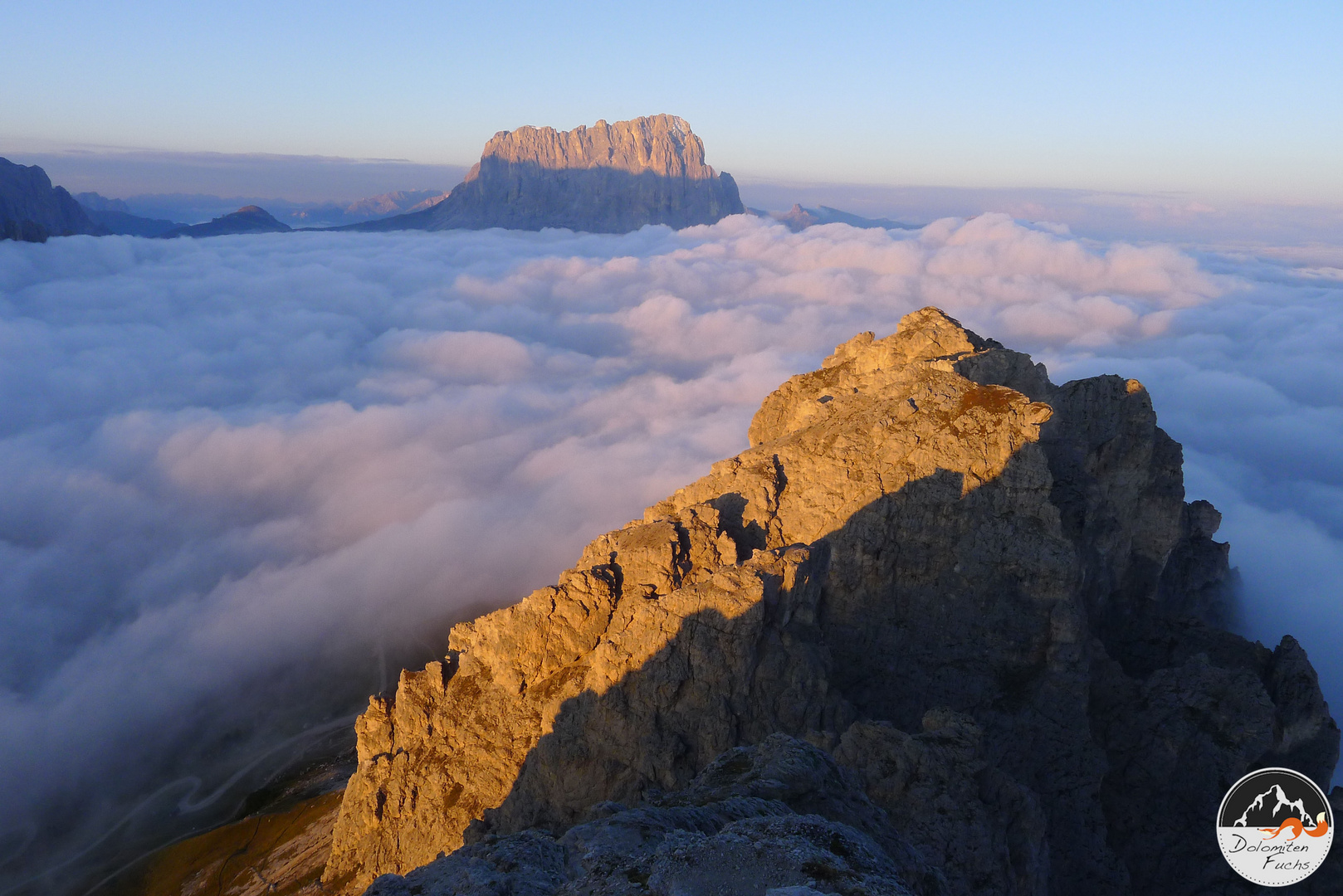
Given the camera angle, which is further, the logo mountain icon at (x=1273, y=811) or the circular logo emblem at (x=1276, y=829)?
the circular logo emblem at (x=1276, y=829)

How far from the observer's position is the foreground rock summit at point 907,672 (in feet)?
114

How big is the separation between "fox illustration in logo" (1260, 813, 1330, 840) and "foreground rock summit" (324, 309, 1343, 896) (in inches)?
301

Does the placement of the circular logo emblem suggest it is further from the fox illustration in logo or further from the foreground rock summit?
the foreground rock summit

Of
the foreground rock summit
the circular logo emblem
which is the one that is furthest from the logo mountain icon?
the foreground rock summit

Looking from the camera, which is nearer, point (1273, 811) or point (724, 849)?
point (724, 849)

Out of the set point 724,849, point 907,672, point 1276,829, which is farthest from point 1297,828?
point 724,849

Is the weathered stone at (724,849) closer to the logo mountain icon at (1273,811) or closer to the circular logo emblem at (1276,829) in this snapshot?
the circular logo emblem at (1276,829)

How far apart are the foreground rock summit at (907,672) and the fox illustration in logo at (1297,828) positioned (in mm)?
7650

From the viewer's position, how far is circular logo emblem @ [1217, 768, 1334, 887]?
29.9 meters

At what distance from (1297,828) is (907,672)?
16353 millimetres

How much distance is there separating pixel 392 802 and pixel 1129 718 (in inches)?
1681

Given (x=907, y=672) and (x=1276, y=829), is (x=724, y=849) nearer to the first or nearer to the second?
(x=907, y=672)

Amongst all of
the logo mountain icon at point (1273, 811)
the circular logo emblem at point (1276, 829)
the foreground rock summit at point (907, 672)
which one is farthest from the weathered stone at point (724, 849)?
the logo mountain icon at point (1273, 811)

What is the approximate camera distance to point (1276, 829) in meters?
29.5
